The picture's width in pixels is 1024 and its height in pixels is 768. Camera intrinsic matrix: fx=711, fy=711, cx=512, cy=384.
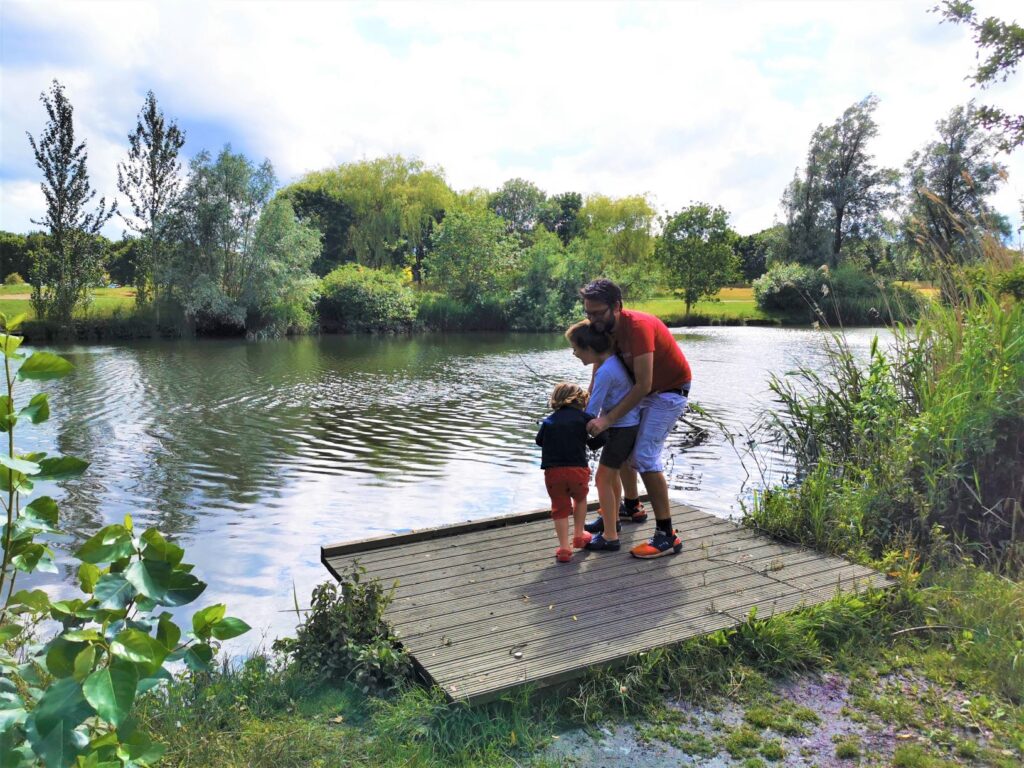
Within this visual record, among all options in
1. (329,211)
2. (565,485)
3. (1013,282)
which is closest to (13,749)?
(565,485)

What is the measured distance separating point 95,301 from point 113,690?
34.5 metres

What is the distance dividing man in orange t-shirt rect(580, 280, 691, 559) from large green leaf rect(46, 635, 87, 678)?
11.2 ft

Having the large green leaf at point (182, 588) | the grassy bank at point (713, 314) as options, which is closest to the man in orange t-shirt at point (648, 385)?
the large green leaf at point (182, 588)

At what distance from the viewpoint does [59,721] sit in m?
1.47

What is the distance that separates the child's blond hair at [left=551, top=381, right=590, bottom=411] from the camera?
15.4 feet

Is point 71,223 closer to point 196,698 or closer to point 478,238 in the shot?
point 478,238

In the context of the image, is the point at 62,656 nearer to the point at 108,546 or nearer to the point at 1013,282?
the point at 108,546

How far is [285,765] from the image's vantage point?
2811mm

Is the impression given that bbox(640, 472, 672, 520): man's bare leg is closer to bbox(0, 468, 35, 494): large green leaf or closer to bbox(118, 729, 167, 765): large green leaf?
bbox(118, 729, 167, 765): large green leaf

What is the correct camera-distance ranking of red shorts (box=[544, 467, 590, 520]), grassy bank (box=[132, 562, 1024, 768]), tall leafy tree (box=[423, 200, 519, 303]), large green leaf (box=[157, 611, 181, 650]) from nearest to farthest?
large green leaf (box=[157, 611, 181, 650]) → grassy bank (box=[132, 562, 1024, 768]) → red shorts (box=[544, 467, 590, 520]) → tall leafy tree (box=[423, 200, 519, 303])

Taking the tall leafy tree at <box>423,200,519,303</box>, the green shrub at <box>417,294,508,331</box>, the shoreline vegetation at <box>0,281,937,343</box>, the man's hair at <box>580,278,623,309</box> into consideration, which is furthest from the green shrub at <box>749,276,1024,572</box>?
the tall leafy tree at <box>423,200,519,303</box>

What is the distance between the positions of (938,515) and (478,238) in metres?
38.1

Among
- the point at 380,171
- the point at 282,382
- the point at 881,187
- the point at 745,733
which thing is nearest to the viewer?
the point at 745,733

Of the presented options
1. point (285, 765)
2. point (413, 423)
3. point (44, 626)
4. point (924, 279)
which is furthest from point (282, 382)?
point (285, 765)
